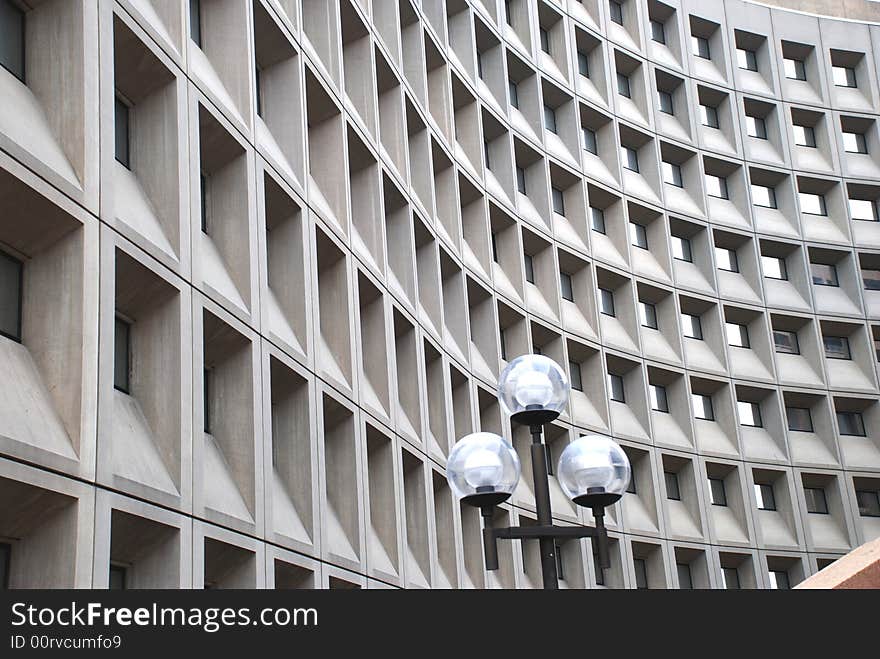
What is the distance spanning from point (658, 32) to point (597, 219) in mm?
8244

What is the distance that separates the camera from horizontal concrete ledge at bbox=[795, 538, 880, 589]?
7703 millimetres

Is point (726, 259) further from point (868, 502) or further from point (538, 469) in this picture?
point (538, 469)

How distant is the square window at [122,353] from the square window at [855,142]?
120ft

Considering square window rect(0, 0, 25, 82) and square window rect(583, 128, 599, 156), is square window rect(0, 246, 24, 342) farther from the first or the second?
square window rect(583, 128, 599, 156)

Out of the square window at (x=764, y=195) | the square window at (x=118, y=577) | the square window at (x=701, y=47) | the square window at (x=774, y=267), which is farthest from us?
the square window at (x=701, y=47)

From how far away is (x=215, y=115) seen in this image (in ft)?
55.3

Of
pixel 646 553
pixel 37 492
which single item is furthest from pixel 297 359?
pixel 646 553

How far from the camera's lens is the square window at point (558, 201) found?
39.0m

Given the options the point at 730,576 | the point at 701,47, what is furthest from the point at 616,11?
the point at 730,576

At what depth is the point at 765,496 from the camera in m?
40.6

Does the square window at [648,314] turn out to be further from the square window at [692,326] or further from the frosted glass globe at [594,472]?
the frosted glass globe at [594,472]

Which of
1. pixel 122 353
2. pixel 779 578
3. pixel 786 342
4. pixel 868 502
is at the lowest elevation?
pixel 122 353

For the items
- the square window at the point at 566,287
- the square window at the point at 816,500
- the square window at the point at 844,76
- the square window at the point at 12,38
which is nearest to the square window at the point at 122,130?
the square window at the point at 12,38

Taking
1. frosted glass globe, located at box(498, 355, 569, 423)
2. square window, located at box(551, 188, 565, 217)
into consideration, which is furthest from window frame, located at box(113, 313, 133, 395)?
square window, located at box(551, 188, 565, 217)
